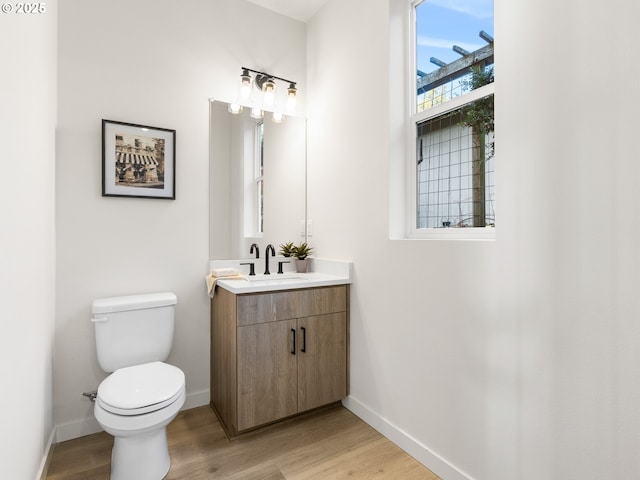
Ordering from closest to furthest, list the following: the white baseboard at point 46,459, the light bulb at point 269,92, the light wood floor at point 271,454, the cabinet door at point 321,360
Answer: the white baseboard at point 46,459
the light wood floor at point 271,454
the cabinet door at point 321,360
the light bulb at point 269,92

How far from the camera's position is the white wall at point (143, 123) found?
6.45 ft

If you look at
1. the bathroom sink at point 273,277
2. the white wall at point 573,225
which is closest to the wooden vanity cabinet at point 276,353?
the bathroom sink at point 273,277

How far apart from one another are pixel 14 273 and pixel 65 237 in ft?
3.15

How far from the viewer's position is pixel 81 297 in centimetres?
199

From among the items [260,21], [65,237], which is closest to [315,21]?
[260,21]

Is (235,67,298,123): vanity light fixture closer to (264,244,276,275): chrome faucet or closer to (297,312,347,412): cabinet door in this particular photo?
(264,244,276,275): chrome faucet

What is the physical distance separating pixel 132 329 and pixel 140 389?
1.52ft

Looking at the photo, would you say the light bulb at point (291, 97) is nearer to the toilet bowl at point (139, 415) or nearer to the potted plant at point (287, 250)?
the potted plant at point (287, 250)

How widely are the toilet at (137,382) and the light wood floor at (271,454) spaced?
18 centimetres

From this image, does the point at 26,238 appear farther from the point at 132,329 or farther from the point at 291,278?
the point at 291,278

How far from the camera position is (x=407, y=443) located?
1841mm

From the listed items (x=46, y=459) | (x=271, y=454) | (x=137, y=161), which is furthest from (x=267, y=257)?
(x=46, y=459)

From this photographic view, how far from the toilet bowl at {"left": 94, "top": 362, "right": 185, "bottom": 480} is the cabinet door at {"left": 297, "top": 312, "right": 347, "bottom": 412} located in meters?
0.74

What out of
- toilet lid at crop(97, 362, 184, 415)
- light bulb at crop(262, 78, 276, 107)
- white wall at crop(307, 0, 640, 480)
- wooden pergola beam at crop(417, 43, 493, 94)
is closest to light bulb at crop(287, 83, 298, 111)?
light bulb at crop(262, 78, 276, 107)
